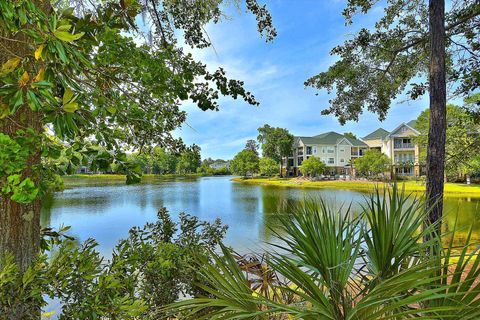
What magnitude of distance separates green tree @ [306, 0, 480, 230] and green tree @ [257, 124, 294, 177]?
153ft

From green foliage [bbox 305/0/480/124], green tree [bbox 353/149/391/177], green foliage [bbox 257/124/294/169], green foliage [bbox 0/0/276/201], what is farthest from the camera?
green foliage [bbox 257/124/294/169]

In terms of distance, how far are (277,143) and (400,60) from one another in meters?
47.6

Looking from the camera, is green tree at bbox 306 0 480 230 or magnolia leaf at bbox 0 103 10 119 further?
green tree at bbox 306 0 480 230

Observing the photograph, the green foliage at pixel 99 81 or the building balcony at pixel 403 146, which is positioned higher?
the building balcony at pixel 403 146

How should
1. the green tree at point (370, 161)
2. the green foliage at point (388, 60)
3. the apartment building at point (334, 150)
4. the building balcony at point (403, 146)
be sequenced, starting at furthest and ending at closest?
the apartment building at point (334, 150)
the building balcony at point (403, 146)
the green tree at point (370, 161)
the green foliage at point (388, 60)

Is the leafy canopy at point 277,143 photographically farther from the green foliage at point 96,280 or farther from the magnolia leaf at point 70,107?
the magnolia leaf at point 70,107

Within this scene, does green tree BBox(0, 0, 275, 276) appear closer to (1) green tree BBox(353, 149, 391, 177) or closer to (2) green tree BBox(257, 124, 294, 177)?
(1) green tree BBox(353, 149, 391, 177)

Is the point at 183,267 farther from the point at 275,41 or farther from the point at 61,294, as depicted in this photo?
the point at 275,41

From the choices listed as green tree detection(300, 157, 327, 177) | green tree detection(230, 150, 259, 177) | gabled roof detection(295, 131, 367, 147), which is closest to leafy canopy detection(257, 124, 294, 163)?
gabled roof detection(295, 131, 367, 147)

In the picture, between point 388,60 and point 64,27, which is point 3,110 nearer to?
point 64,27

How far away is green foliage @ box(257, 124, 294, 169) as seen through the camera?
179 ft

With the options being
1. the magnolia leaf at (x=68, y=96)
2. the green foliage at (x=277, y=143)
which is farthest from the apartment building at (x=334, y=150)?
the magnolia leaf at (x=68, y=96)

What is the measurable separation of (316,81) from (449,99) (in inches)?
121

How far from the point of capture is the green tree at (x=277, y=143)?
179 feet
